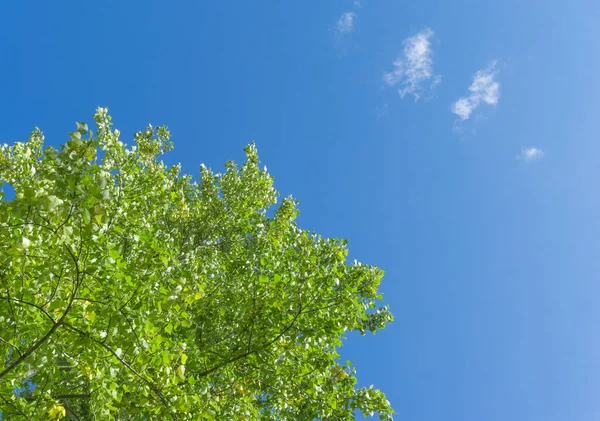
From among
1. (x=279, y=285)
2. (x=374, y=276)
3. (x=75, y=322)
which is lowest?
(x=75, y=322)

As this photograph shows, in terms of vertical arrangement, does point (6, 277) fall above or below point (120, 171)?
below

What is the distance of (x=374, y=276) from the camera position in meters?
10.0

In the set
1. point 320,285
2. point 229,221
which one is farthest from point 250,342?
point 229,221

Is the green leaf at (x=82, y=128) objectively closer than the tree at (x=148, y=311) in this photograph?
Yes

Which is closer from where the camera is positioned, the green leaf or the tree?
the green leaf

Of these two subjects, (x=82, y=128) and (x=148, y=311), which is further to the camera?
(x=148, y=311)

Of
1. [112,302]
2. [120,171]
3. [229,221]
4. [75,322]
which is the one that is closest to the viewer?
[112,302]

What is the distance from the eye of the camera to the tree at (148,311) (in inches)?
194

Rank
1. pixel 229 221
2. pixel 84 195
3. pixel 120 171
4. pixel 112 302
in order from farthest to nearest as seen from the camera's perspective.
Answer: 1. pixel 229 221
2. pixel 120 171
3. pixel 112 302
4. pixel 84 195

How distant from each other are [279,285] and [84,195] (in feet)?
15.8

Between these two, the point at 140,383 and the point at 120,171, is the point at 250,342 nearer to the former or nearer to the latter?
the point at 140,383

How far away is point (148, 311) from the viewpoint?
225 inches

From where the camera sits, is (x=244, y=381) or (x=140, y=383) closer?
(x=140, y=383)

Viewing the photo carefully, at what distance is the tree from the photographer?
4.93 meters
